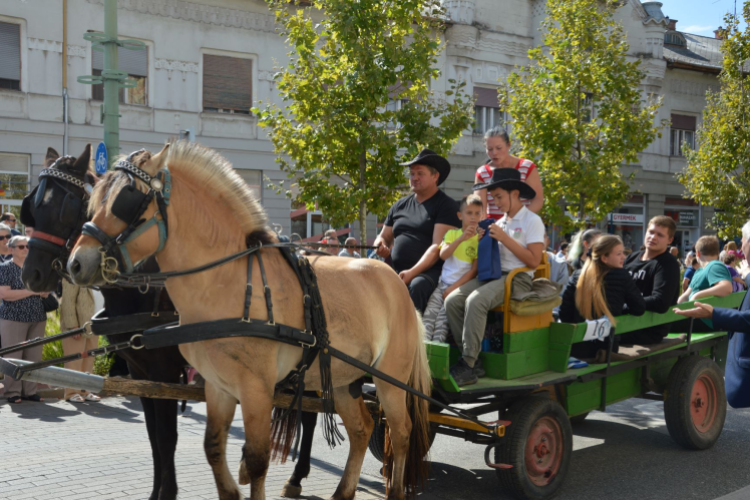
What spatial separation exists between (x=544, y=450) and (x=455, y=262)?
1.48 metres

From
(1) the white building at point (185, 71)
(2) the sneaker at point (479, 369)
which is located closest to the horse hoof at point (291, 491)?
(2) the sneaker at point (479, 369)

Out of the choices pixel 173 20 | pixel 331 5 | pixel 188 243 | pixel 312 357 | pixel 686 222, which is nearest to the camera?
pixel 188 243

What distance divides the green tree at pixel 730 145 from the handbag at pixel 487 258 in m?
20.4

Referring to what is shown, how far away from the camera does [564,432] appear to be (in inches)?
202

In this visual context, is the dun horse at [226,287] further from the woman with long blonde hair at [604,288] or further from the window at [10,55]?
the window at [10,55]

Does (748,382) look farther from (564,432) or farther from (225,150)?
(225,150)

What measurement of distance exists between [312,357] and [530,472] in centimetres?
195

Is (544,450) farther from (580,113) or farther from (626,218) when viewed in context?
(626,218)

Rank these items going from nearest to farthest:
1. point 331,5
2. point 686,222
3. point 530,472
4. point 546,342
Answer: point 530,472, point 546,342, point 331,5, point 686,222

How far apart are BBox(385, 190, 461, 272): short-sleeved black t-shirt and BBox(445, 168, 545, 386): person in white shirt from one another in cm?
33

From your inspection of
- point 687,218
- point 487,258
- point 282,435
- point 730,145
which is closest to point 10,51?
point 282,435

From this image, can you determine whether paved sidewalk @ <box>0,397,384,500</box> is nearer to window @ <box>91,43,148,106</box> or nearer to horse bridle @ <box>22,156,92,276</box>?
horse bridle @ <box>22,156,92,276</box>

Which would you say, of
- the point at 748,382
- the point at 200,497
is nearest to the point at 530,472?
the point at 748,382

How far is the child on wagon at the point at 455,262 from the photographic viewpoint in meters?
5.20
